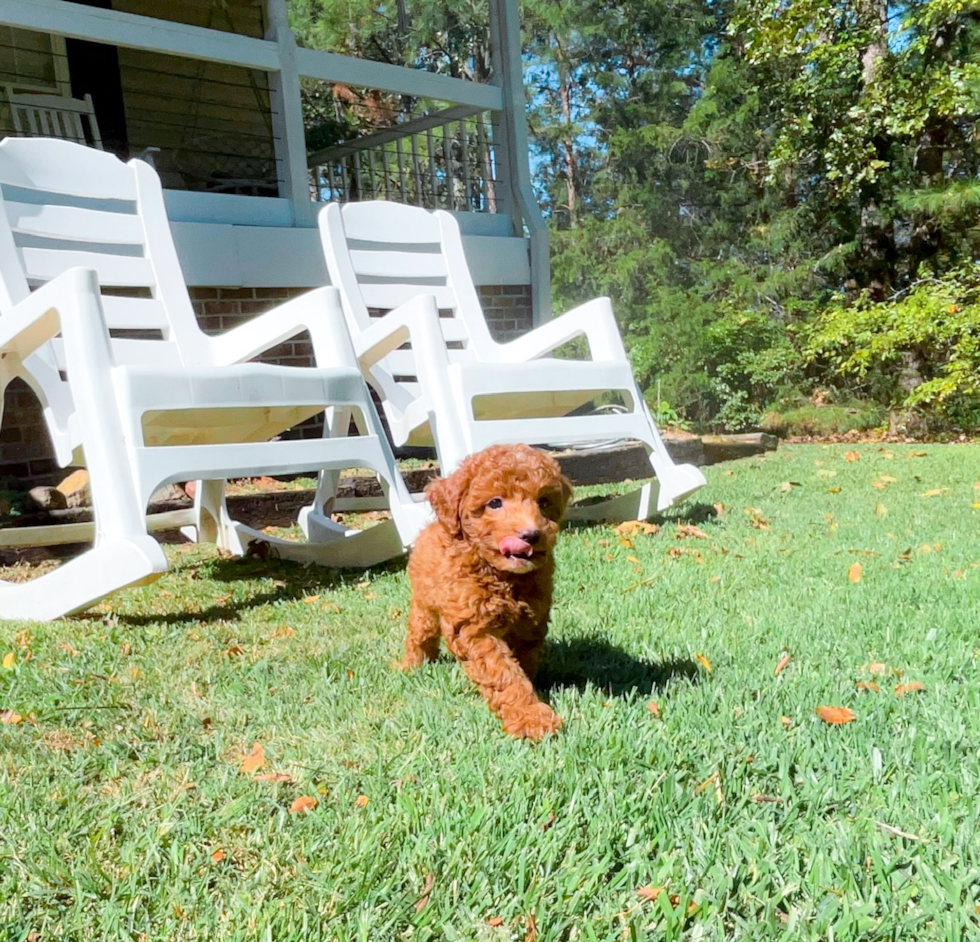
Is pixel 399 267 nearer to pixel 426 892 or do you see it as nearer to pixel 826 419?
pixel 426 892

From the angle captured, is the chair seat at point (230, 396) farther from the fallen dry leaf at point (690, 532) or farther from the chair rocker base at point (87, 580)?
the fallen dry leaf at point (690, 532)

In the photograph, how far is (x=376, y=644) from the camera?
2459mm

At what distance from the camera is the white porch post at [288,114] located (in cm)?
571

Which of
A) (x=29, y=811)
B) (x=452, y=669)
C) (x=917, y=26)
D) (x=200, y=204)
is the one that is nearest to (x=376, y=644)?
(x=452, y=669)

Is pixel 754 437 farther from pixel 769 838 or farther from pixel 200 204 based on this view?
pixel 769 838

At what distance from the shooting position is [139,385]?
8.95ft

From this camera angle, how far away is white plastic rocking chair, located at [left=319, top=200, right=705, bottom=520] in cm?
351

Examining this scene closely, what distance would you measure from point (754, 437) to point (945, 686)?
577 cm

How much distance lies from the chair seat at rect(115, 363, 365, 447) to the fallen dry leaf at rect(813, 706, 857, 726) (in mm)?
1967

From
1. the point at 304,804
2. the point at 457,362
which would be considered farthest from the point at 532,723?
the point at 457,362

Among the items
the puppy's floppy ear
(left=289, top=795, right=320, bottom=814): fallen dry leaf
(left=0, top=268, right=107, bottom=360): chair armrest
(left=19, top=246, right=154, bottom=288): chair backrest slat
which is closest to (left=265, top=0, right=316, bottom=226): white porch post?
(left=19, top=246, right=154, bottom=288): chair backrest slat

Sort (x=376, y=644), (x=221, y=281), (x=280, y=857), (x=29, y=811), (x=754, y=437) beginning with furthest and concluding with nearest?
(x=754, y=437) < (x=221, y=281) < (x=376, y=644) < (x=29, y=811) < (x=280, y=857)

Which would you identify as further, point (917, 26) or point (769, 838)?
point (917, 26)

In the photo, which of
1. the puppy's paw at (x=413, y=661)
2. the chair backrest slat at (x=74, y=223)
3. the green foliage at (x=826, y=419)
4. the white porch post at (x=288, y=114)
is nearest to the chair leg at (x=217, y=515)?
the chair backrest slat at (x=74, y=223)
